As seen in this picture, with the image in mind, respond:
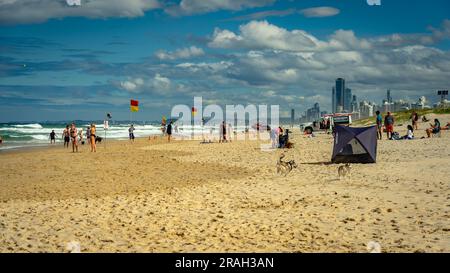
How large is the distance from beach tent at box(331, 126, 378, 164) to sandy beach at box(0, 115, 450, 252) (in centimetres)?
71

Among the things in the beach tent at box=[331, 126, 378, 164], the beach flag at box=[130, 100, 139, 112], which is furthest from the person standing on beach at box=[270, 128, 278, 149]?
the beach flag at box=[130, 100, 139, 112]

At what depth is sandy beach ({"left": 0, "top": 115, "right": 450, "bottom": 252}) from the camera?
7.66 metres

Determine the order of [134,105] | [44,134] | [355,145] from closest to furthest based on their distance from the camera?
[355,145] → [134,105] → [44,134]

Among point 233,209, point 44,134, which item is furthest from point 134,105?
point 44,134

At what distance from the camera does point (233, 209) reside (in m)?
10.4

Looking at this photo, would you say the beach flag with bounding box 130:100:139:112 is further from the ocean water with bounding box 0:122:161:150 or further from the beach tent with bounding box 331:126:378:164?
the beach tent with bounding box 331:126:378:164

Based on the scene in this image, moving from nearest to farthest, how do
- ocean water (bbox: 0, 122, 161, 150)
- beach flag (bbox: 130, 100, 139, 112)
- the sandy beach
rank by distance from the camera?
the sandy beach < beach flag (bbox: 130, 100, 139, 112) < ocean water (bbox: 0, 122, 161, 150)

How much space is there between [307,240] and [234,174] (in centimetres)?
918

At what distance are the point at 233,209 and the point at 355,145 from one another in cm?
933

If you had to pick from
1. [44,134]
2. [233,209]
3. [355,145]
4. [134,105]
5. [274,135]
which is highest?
[134,105]

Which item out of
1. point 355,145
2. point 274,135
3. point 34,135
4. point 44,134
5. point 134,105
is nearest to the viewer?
point 355,145

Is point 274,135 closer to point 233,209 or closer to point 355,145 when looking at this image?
point 355,145
